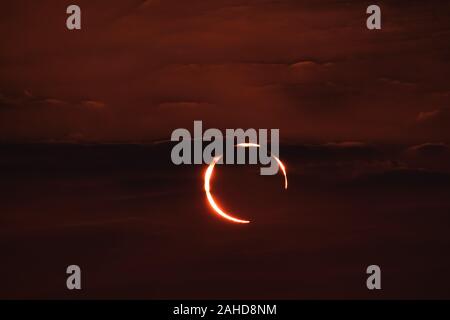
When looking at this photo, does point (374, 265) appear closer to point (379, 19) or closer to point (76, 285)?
point (379, 19)

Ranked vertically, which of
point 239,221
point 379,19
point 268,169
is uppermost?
point 379,19

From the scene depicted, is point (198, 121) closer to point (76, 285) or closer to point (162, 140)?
point (162, 140)

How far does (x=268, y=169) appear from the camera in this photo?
214 inches

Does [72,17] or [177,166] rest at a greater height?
[72,17]

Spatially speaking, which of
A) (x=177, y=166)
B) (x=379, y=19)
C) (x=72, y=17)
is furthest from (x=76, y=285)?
(x=379, y=19)

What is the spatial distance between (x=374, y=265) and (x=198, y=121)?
1.60m

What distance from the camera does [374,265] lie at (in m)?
5.38

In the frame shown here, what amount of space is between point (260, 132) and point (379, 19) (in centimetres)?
118
